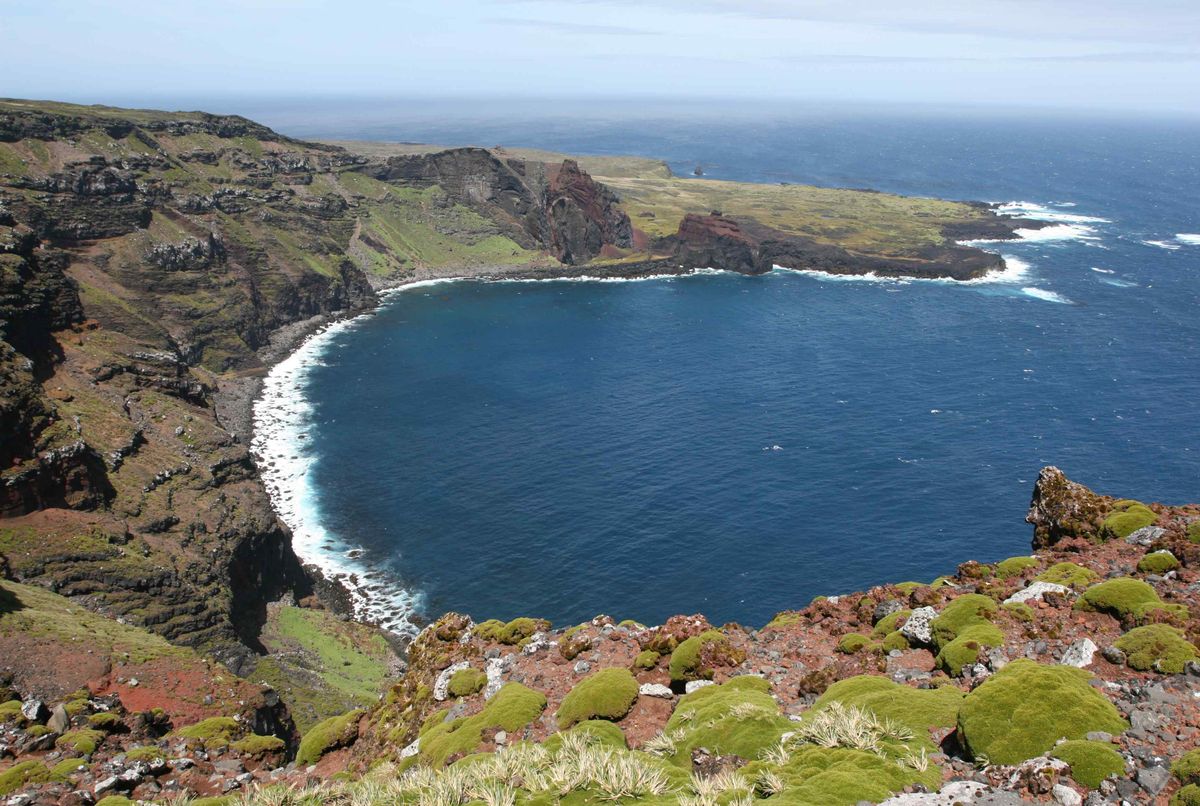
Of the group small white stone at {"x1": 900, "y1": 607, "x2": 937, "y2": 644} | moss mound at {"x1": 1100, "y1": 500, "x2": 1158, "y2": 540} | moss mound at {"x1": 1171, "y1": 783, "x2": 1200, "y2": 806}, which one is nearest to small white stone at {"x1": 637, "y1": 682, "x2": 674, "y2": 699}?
small white stone at {"x1": 900, "y1": 607, "x2": 937, "y2": 644}

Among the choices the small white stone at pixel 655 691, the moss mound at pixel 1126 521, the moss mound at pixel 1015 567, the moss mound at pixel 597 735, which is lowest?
the small white stone at pixel 655 691

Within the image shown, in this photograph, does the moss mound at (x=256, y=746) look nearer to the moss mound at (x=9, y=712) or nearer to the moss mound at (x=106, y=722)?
the moss mound at (x=106, y=722)

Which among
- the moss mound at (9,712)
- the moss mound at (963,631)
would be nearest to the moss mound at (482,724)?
the moss mound at (963,631)

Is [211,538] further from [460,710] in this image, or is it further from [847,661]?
[847,661]

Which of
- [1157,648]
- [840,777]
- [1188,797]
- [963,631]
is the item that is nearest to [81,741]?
[840,777]

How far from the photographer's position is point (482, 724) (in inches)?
1141

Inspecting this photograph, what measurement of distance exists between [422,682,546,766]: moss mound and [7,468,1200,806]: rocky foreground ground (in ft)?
0.31

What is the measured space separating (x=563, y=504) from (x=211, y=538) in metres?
41.8

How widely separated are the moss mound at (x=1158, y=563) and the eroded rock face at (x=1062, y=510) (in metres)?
5.98

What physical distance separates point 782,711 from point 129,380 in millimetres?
103216

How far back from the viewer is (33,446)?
71062mm

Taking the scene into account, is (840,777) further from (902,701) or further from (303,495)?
(303,495)

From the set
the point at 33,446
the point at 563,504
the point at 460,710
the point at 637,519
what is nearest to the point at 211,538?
the point at 33,446

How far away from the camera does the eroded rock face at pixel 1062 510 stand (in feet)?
121
